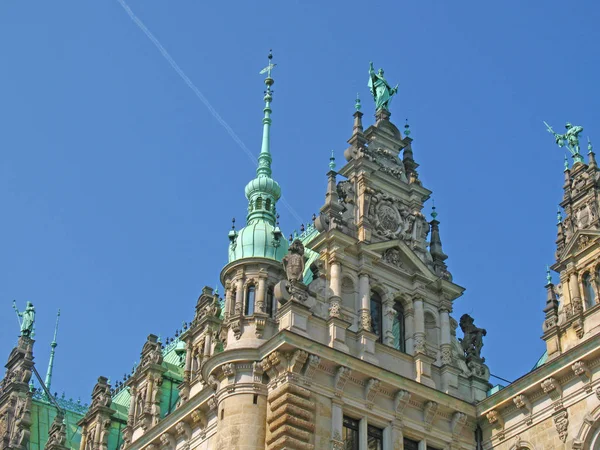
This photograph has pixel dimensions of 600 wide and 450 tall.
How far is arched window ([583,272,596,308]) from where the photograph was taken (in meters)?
37.2

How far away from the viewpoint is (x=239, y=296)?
130 feet

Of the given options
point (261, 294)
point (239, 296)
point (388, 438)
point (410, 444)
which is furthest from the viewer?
point (239, 296)

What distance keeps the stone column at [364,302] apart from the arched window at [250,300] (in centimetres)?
338

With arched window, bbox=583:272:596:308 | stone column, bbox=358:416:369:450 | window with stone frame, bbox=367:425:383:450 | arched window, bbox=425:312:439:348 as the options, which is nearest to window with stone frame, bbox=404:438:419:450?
window with stone frame, bbox=367:425:383:450

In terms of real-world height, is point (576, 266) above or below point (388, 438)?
above

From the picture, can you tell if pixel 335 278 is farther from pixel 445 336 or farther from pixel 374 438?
pixel 374 438

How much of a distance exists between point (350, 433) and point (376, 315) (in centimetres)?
493

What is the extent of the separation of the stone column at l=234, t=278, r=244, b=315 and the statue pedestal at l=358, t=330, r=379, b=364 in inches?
150

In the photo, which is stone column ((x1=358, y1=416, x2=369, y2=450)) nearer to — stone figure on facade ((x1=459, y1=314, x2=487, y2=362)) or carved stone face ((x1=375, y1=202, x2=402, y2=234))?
stone figure on facade ((x1=459, y1=314, x2=487, y2=362))

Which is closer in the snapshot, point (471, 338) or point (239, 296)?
point (239, 296)

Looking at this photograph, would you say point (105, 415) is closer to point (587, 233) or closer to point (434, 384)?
point (434, 384)

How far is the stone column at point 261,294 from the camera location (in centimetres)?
3900

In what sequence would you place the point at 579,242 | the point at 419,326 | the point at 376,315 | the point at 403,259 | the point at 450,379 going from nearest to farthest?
the point at 579,242, the point at 450,379, the point at 376,315, the point at 419,326, the point at 403,259

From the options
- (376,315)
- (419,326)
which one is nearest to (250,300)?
(376,315)
